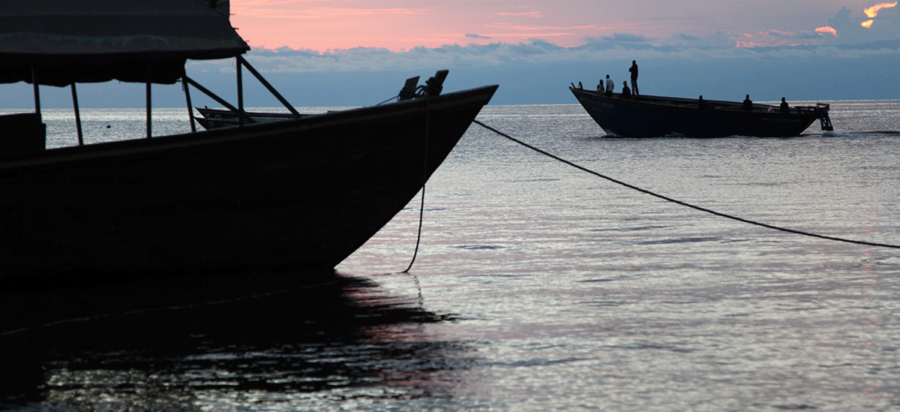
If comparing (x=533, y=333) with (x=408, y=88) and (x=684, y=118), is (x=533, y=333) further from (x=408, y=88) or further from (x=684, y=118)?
(x=684, y=118)

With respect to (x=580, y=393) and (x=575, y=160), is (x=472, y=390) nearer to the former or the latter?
(x=580, y=393)

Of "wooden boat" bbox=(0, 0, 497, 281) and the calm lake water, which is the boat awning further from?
the calm lake water

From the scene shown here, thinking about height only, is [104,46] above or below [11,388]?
above

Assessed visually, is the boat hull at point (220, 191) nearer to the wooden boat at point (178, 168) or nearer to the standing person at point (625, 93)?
the wooden boat at point (178, 168)

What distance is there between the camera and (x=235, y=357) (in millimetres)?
6074

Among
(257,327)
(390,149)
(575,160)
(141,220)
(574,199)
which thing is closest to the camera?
(257,327)

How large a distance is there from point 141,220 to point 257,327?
2.16 m

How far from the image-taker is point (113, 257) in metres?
8.49

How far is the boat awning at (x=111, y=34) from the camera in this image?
8.31 meters

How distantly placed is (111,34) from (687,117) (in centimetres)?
4004

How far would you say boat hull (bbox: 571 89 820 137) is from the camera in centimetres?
4450

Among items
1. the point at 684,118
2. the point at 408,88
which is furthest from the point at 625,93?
the point at 408,88

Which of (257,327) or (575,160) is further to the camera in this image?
(575,160)

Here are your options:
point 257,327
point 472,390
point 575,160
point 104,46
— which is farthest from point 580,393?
point 575,160
